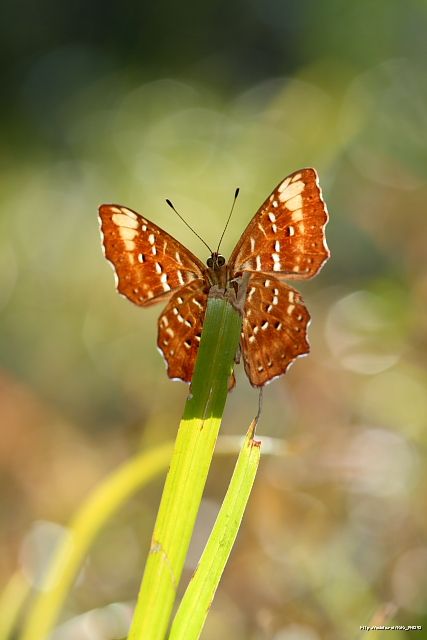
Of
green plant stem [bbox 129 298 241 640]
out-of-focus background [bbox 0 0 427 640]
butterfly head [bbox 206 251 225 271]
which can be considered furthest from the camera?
out-of-focus background [bbox 0 0 427 640]

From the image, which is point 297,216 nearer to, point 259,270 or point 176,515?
point 259,270

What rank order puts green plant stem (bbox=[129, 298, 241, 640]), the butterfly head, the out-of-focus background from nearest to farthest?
1. green plant stem (bbox=[129, 298, 241, 640])
2. the butterfly head
3. the out-of-focus background

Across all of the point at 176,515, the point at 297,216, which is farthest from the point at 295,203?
the point at 176,515

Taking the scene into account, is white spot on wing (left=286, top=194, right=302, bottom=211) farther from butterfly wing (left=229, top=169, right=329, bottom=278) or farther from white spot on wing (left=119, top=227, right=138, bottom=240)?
white spot on wing (left=119, top=227, right=138, bottom=240)

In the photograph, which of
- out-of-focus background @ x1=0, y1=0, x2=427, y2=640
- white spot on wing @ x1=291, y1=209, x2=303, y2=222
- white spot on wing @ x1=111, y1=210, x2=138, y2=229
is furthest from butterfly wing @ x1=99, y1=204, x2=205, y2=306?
out-of-focus background @ x1=0, y1=0, x2=427, y2=640

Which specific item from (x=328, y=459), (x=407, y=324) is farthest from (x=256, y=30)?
(x=328, y=459)

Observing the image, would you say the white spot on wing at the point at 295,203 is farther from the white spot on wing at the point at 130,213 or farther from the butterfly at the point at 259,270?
the white spot on wing at the point at 130,213

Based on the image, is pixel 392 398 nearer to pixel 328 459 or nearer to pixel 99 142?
pixel 328 459

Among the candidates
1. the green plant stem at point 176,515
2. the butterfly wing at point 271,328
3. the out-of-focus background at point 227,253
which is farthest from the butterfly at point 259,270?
the green plant stem at point 176,515

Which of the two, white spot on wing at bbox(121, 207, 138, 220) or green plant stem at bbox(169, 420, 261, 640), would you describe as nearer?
green plant stem at bbox(169, 420, 261, 640)

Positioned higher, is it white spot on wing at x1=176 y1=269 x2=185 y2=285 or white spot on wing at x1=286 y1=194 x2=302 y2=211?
white spot on wing at x1=286 y1=194 x2=302 y2=211
